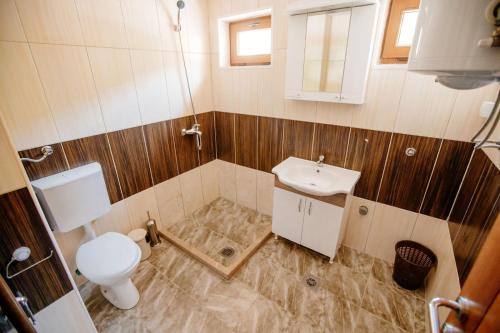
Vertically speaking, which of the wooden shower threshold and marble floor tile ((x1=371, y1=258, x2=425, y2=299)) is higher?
the wooden shower threshold

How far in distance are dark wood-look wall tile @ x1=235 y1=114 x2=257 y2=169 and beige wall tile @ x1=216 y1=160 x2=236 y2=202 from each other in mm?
190

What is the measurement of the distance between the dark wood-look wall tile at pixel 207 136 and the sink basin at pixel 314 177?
1021 millimetres

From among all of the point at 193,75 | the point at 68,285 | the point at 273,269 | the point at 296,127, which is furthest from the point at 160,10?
the point at 273,269

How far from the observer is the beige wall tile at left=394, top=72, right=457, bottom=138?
154cm

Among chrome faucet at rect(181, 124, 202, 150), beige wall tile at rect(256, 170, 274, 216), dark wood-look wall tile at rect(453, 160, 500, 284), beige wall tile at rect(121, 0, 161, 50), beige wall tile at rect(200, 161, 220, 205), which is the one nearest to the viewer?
dark wood-look wall tile at rect(453, 160, 500, 284)

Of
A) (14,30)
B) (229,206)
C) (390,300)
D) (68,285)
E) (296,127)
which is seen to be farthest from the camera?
(229,206)

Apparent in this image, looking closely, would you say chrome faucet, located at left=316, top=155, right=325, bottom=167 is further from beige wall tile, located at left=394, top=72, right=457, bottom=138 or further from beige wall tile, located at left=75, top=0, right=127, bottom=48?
beige wall tile, located at left=75, top=0, right=127, bottom=48

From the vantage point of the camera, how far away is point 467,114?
149 centimetres

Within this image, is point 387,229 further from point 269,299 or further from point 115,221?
point 115,221

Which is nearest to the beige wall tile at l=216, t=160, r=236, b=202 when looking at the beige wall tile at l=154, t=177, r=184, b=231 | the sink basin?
the beige wall tile at l=154, t=177, r=184, b=231

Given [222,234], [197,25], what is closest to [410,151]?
[222,234]

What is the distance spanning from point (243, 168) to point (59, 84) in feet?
5.98

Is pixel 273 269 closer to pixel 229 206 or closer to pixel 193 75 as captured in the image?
pixel 229 206

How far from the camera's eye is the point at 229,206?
303cm
